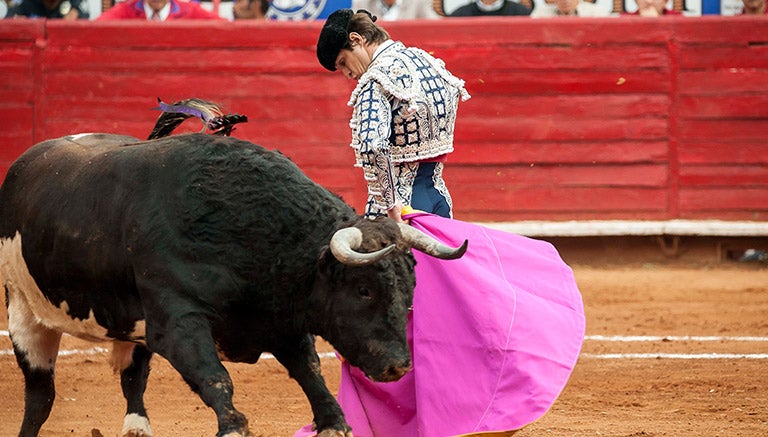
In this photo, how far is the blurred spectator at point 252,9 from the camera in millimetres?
8922

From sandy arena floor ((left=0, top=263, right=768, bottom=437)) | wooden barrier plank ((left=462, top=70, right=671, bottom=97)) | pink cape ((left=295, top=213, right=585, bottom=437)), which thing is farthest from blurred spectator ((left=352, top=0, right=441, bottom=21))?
pink cape ((left=295, top=213, right=585, bottom=437))

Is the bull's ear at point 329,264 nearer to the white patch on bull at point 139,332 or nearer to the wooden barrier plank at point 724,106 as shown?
the white patch on bull at point 139,332

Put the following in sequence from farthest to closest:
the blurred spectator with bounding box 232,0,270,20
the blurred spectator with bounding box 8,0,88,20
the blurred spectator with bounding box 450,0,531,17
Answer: the blurred spectator with bounding box 8,0,88,20 → the blurred spectator with bounding box 232,0,270,20 → the blurred spectator with bounding box 450,0,531,17

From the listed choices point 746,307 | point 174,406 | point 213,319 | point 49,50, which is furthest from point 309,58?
point 213,319

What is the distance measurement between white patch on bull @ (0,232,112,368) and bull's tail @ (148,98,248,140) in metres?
0.63

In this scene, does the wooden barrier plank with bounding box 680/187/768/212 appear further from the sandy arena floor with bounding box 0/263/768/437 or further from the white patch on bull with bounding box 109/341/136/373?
the white patch on bull with bounding box 109/341/136/373

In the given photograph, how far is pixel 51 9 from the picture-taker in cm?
912

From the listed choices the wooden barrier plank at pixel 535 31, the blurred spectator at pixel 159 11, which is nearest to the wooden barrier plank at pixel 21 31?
the blurred spectator at pixel 159 11

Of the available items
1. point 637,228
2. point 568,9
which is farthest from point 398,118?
point 568,9

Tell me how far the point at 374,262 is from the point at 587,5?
6215 mm

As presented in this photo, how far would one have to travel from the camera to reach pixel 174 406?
509 centimetres

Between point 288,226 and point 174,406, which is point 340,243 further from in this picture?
point 174,406

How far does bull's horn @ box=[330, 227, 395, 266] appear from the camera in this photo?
3275 mm

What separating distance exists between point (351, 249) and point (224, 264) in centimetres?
40
